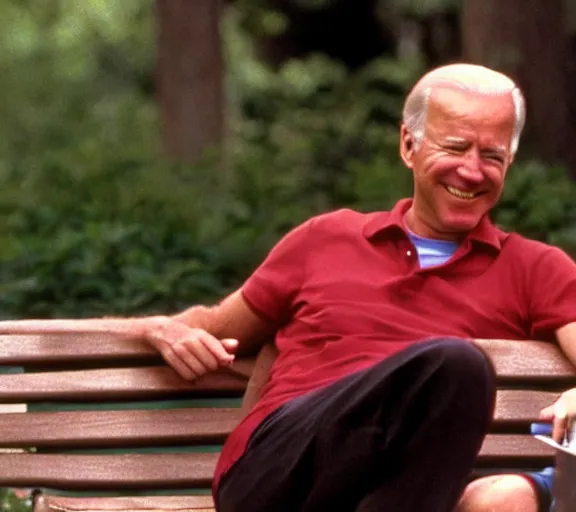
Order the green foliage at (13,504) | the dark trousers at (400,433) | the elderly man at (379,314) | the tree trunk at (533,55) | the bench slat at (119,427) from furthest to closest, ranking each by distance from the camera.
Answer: the tree trunk at (533,55) → the green foliage at (13,504) → the bench slat at (119,427) → the elderly man at (379,314) → the dark trousers at (400,433)

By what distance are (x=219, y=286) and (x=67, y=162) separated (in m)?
2.58

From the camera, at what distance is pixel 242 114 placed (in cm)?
1800

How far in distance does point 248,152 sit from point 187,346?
7389 mm

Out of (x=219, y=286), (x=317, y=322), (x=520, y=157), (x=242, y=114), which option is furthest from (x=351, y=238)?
(x=242, y=114)

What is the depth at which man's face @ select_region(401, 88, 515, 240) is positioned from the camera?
4211 millimetres

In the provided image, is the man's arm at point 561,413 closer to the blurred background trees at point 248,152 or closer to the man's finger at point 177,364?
the man's finger at point 177,364

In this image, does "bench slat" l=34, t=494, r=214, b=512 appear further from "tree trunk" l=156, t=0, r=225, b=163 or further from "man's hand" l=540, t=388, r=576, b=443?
"tree trunk" l=156, t=0, r=225, b=163

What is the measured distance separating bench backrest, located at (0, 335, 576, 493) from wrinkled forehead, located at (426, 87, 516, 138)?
738 mm

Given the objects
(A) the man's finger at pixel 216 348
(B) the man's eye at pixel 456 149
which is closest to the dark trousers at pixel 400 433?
(A) the man's finger at pixel 216 348

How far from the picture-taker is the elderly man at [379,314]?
12.2 feet

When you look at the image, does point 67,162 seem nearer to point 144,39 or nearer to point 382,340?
point 382,340

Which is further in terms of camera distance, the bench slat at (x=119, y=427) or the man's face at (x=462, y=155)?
the bench slat at (x=119, y=427)

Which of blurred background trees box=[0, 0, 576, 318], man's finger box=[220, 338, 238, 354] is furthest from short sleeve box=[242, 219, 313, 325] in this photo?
blurred background trees box=[0, 0, 576, 318]

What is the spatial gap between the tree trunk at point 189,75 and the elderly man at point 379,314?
248 inches
